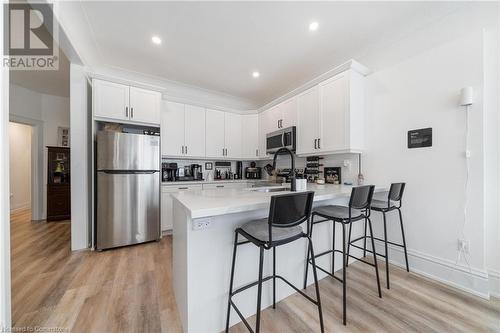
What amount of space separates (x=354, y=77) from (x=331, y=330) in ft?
8.96

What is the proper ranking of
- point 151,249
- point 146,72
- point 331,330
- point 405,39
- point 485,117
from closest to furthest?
point 331,330
point 485,117
point 405,39
point 151,249
point 146,72

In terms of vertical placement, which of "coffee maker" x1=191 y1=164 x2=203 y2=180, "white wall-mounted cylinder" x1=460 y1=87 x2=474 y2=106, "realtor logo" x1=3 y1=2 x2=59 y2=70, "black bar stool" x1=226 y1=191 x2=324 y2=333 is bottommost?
"black bar stool" x1=226 y1=191 x2=324 y2=333

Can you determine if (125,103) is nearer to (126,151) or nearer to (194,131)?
(126,151)

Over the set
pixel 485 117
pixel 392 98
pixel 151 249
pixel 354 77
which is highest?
pixel 354 77

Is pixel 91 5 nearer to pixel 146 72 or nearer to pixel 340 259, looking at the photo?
pixel 146 72

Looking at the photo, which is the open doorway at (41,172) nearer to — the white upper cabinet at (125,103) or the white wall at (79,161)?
the white wall at (79,161)

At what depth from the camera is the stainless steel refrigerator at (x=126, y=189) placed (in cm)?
270

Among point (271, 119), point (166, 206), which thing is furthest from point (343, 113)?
point (166, 206)

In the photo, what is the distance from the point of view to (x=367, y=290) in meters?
1.83

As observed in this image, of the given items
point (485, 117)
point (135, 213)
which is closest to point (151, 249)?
point (135, 213)

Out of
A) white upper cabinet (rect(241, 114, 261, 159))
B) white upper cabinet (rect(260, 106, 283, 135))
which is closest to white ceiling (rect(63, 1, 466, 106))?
white upper cabinet (rect(260, 106, 283, 135))

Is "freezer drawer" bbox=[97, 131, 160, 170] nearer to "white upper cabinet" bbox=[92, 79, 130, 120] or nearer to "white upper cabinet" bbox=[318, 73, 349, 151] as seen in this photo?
"white upper cabinet" bbox=[92, 79, 130, 120]

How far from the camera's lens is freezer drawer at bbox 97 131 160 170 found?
2.71 m

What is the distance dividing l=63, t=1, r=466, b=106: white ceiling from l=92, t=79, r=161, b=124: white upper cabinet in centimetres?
47
